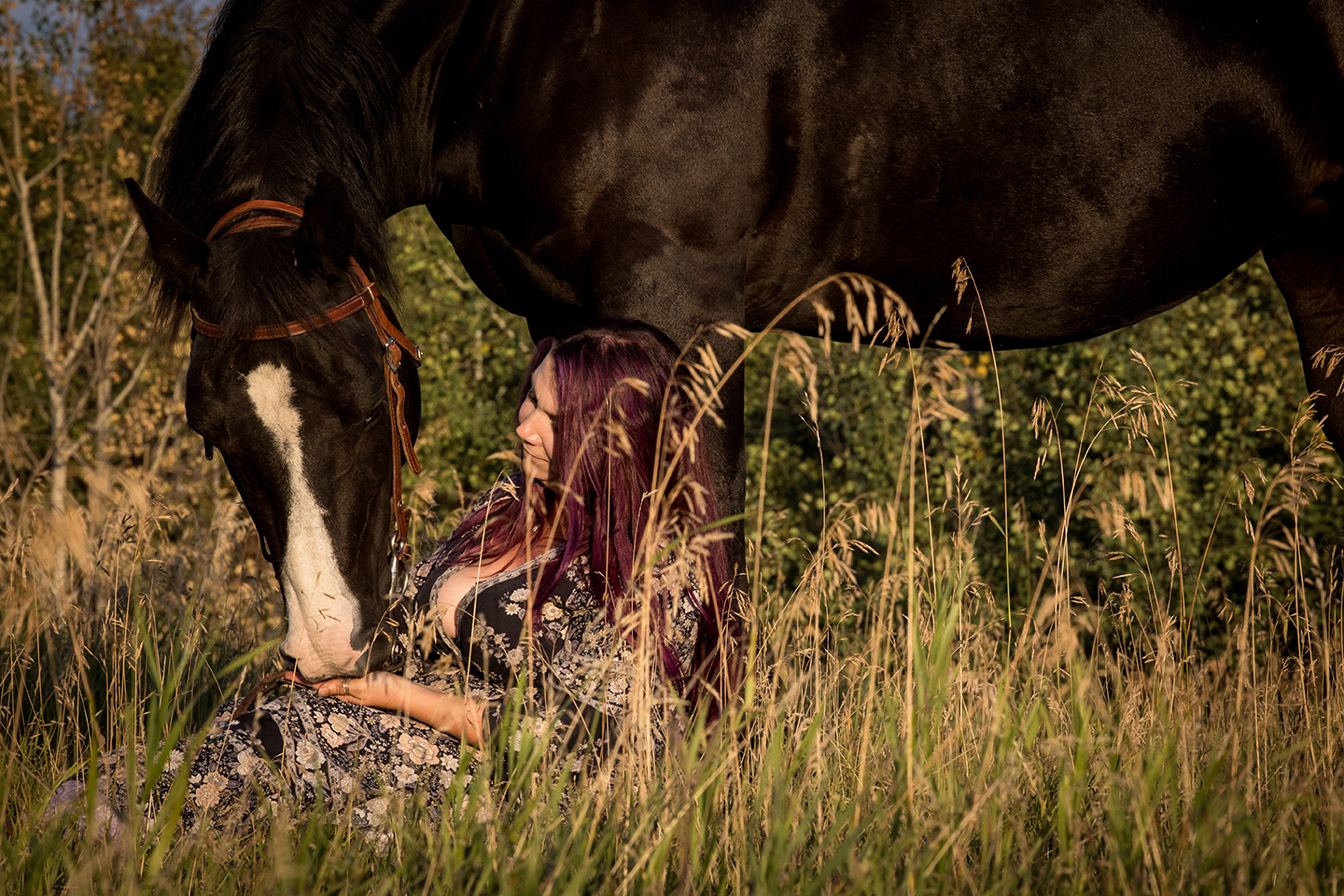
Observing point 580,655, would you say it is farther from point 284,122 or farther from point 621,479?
point 284,122

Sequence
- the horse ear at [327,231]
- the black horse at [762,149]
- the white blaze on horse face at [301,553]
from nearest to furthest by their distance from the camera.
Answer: the white blaze on horse face at [301,553], the horse ear at [327,231], the black horse at [762,149]

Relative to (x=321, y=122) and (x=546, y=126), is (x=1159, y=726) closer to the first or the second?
(x=546, y=126)

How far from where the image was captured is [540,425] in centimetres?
228

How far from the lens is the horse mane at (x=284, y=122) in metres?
2.50

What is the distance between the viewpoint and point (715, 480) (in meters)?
2.69

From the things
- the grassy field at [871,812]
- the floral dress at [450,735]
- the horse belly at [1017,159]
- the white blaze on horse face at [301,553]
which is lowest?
the grassy field at [871,812]

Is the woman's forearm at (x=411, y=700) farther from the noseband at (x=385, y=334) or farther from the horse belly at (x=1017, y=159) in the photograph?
the horse belly at (x=1017, y=159)

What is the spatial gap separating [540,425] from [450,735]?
669 mm

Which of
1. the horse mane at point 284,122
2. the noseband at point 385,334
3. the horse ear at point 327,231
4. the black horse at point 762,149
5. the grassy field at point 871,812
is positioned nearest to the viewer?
the grassy field at point 871,812

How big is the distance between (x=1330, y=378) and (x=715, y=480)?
2.27 meters

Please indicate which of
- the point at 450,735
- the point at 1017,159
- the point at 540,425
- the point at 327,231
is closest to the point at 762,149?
the point at 1017,159

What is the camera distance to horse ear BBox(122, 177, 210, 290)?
2281mm

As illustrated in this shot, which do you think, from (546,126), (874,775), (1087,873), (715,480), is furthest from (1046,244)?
(1087,873)

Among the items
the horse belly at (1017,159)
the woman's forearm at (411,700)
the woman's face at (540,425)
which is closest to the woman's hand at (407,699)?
the woman's forearm at (411,700)
